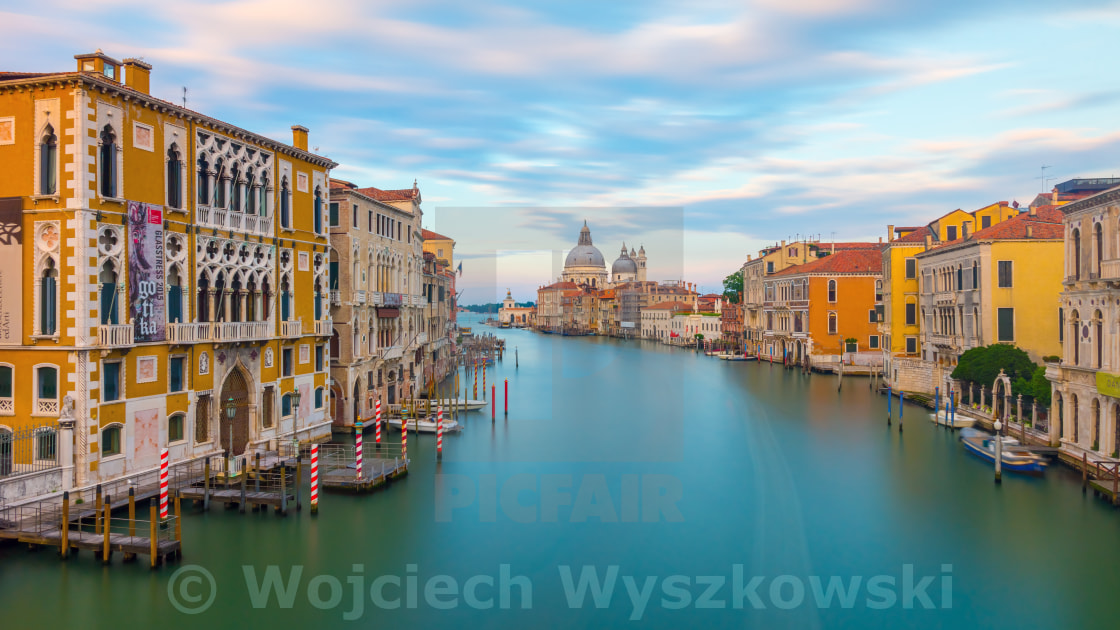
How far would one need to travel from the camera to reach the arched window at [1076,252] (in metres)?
16.7

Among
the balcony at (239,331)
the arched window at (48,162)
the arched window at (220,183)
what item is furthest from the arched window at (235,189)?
the arched window at (48,162)

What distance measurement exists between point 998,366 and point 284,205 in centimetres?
2057

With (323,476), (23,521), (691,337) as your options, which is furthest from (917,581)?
(691,337)

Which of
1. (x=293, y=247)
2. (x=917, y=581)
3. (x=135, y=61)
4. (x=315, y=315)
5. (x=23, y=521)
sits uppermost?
(x=135, y=61)

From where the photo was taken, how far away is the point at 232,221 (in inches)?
640

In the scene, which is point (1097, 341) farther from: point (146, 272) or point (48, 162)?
point (48, 162)

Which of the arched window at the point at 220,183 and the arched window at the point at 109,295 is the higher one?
the arched window at the point at 220,183

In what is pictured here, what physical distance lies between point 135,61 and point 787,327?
135 feet

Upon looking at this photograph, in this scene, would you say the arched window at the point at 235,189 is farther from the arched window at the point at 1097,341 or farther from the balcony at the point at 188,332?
the arched window at the point at 1097,341

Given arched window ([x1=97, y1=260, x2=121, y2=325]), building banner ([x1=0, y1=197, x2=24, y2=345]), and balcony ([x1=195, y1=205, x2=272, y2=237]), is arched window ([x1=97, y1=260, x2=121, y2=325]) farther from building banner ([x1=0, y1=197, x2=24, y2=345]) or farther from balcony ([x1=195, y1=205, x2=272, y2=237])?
balcony ([x1=195, y1=205, x2=272, y2=237])

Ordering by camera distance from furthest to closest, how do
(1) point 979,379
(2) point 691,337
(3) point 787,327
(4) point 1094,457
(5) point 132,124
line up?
(2) point 691,337 → (3) point 787,327 → (1) point 979,379 → (4) point 1094,457 → (5) point 132,124

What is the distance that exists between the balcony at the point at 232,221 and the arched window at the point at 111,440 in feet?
14.2

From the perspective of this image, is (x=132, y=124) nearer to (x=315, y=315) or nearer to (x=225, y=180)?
(x=225, y=180)

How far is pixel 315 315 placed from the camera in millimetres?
19750
